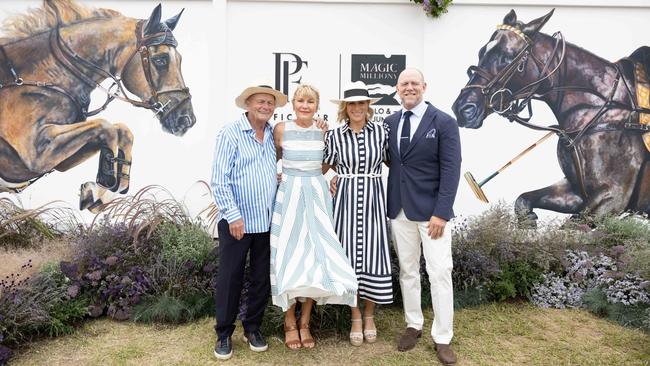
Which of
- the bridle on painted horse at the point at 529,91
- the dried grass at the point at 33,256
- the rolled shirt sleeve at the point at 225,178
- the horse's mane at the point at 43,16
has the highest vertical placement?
the horse's mane at the point at 43,16

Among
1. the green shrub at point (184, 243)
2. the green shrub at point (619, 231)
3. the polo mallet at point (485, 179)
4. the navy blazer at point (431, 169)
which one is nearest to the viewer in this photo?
the navy blazer at point (431, 169)

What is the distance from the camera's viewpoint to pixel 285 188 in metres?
3.70

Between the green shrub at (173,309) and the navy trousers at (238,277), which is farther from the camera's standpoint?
the green shrub at (173,309)

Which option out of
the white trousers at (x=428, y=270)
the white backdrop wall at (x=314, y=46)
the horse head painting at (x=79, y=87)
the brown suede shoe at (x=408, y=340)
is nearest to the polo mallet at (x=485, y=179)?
the white backdrop wall at (x=314, y=46)

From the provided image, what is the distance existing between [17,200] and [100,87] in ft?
5.29

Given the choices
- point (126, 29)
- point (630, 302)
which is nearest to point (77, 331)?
point (126, 29)

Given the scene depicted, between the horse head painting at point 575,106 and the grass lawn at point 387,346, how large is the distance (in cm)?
169

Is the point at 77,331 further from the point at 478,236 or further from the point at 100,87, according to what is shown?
the point at 478,236

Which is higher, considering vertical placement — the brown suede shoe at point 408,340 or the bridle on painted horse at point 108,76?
the bridle on painted horse at point 108,76

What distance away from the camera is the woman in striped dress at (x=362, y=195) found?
147 inches

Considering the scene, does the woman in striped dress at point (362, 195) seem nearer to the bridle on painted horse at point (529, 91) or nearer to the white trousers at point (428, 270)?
the white trousers at point (428, 270)

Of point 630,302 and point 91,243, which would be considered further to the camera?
point 91,243

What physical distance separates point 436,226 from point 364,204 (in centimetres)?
56

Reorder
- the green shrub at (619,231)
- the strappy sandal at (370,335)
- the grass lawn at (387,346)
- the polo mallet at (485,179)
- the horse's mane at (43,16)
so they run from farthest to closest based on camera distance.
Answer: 1. the polo mallet at (485,179)
2. the horse's mane at (43,16)
3. the green shrub at (619,231)
4. the strappy sandal at (370,335)
5. the grass lawn at (387,346)
